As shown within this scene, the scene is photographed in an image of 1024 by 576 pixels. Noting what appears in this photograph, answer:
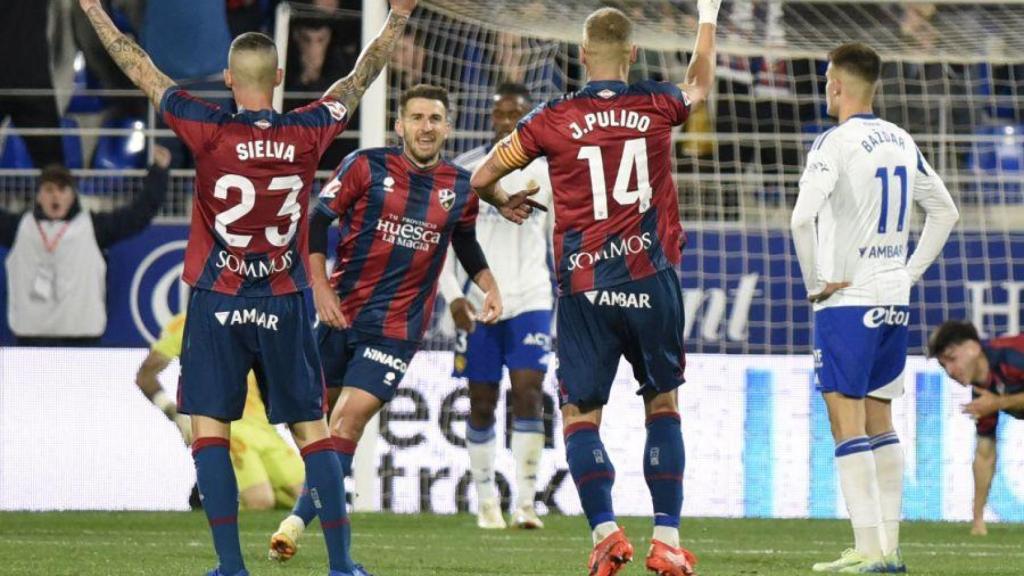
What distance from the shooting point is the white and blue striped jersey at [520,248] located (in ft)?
34.6

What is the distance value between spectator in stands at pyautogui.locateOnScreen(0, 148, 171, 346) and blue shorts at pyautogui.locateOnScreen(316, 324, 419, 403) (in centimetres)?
519

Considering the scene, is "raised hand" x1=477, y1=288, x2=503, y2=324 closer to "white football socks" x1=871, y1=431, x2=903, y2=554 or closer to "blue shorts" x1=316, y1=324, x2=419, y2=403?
"blue shorts" x1=316, y1=324, x2=419, y2=403

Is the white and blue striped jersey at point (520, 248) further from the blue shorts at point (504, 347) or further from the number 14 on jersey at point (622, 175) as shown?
the number 14 on jersey at point (622, 175)

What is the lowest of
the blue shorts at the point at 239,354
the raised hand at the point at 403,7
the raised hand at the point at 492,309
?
the blue shorts at the point at 239,354

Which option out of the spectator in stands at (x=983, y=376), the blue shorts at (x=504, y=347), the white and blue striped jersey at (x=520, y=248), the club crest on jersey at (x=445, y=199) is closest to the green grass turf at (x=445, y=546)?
the spectator in stands at (x=983, y=376)

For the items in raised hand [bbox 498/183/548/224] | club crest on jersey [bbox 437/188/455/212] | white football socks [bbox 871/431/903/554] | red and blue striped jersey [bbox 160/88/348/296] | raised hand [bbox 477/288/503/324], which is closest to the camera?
red and blue striped jersey [bbox 160/88/348/296]

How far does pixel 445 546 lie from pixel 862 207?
8.88 ft

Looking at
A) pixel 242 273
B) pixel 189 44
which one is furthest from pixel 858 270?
pixel 189 44

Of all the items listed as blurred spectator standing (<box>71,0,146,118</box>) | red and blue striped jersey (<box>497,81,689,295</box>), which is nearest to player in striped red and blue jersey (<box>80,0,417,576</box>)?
red and blue striped jersey (<box>497,81,689,295</box>)

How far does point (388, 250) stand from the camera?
325 inches

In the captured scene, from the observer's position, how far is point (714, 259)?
13055 millimetres

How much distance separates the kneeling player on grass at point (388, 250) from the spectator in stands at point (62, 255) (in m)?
5.06

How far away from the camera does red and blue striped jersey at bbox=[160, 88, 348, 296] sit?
6.09m

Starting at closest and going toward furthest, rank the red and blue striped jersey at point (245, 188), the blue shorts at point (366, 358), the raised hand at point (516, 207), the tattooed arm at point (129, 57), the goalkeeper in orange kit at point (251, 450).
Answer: the red and blue striped jersey at point (245, 188), the tattooed arm at point (129, 57), the raised hand at point (516, 207), the blue shorts at point (366, 358), the goalkeeper in orange kit at point (251, 450)
